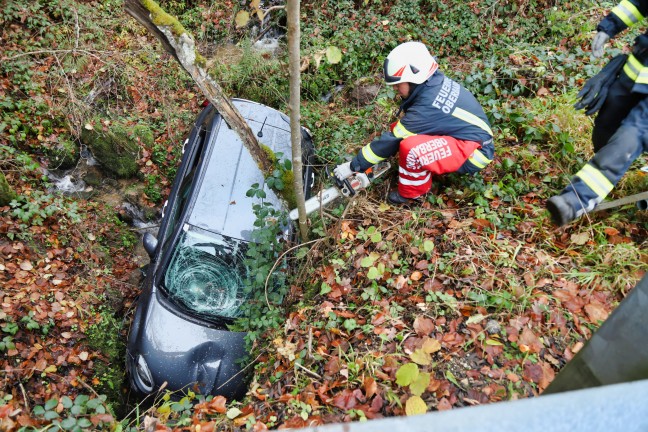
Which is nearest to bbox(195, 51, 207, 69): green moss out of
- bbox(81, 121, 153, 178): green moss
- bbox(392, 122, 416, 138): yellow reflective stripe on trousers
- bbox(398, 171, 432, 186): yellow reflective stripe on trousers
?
bbox(392, 122, 416, 138): yellow reflective stripe on trousers

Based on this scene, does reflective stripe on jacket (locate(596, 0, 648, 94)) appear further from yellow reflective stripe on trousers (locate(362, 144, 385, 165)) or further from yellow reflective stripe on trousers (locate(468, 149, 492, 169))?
yellow reflective stripe on trousers (locate(362, 144, 385, 165))

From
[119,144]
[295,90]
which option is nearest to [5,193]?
[119,144]

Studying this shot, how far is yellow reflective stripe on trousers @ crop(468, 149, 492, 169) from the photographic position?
3.54 meters

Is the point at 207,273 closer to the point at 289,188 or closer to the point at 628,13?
the point at 289,188

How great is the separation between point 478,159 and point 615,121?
1.03 metres

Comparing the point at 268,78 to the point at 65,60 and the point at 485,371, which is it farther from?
the point at 485,371

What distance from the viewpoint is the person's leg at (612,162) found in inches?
99.2

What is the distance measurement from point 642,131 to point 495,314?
5.13 feet

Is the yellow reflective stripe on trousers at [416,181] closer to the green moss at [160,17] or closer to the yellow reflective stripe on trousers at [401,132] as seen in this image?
the yellow reflective stripe on trousers at [401,132]

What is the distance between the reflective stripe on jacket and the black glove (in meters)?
0.12

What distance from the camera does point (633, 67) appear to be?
272 centimetres

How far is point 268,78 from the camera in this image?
5969mm

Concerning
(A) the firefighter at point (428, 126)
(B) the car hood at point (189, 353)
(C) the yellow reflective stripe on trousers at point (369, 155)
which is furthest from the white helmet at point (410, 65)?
(B) the car hood at point (189, 353)

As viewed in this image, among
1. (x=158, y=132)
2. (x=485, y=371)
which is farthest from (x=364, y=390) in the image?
(x=158, y=132)
